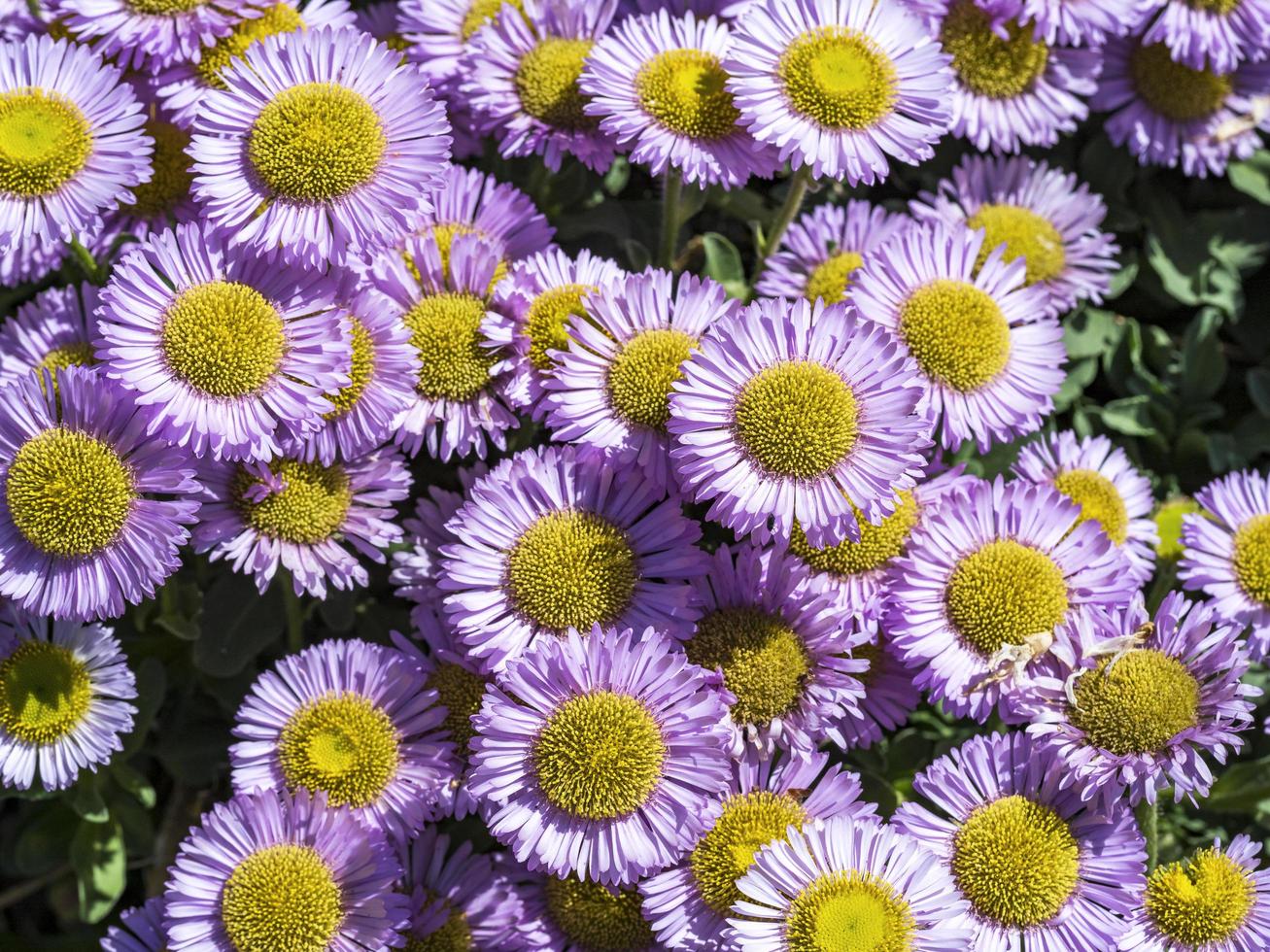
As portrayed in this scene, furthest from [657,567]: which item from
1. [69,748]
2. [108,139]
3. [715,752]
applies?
[108,139]

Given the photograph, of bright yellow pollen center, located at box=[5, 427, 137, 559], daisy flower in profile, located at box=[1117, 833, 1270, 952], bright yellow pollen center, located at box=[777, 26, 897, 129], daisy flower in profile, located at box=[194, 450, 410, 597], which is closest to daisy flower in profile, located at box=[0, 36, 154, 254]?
bright yellow pollen center, located at box=[5, 427, 137, 559]

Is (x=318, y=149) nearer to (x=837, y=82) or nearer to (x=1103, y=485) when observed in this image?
(x=837, y=82)

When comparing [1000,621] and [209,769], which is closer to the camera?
[1000,621]

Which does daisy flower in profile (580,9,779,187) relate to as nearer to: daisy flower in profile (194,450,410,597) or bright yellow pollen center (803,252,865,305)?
bright yellow pollen center (803,252,865,305)

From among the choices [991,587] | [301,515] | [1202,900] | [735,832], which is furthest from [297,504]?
[1202,900]

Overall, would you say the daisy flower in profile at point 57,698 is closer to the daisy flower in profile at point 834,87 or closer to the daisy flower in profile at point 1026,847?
the daisy flower in profile at point 1026,847

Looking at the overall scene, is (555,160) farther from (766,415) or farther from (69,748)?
(69,748)
